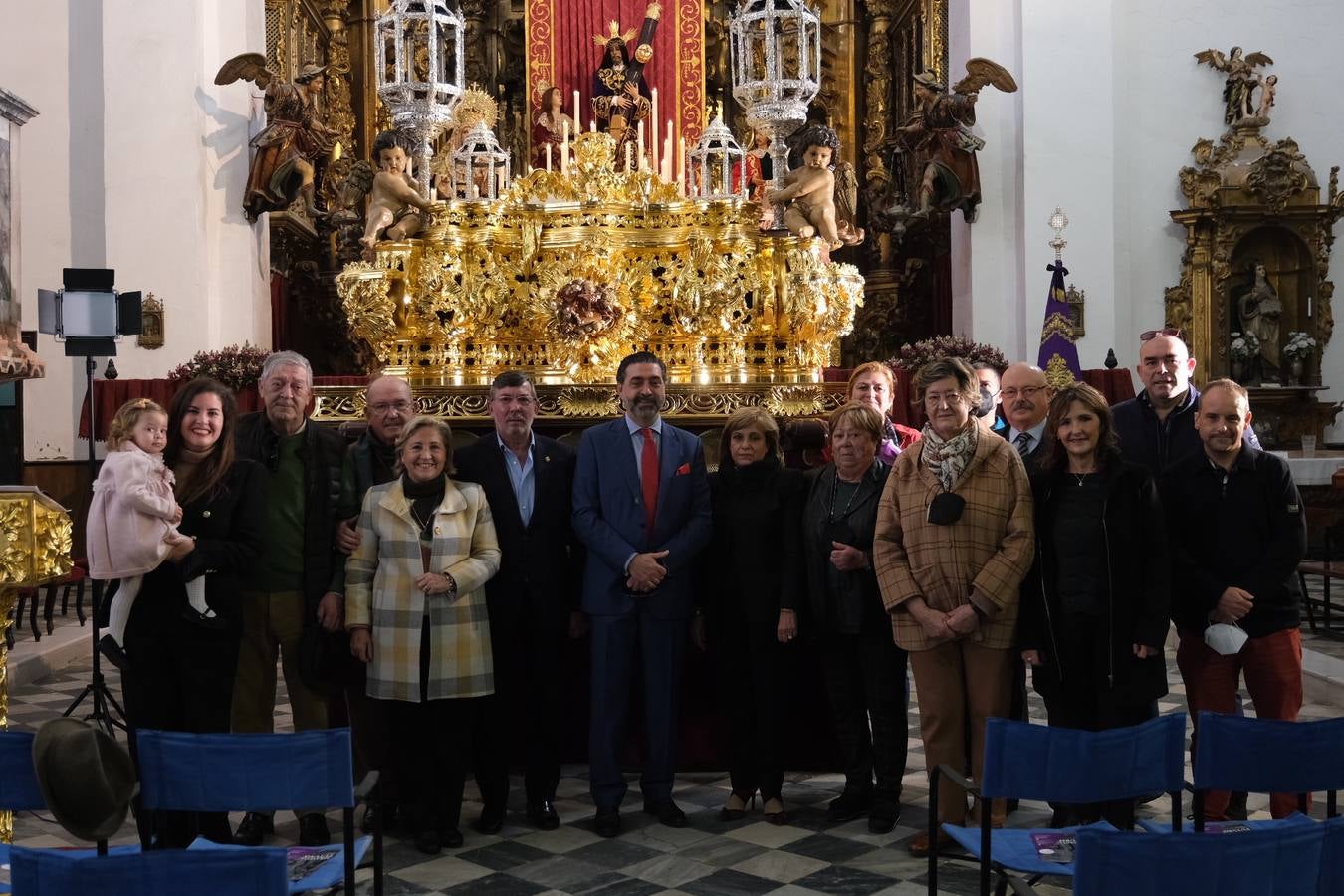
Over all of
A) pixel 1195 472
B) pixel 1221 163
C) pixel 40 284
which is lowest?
pixel 1195 472

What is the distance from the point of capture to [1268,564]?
4363 mm

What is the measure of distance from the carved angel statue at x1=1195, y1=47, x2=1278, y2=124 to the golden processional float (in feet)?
24.5

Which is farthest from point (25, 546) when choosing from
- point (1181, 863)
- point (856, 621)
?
point (1181, 863)

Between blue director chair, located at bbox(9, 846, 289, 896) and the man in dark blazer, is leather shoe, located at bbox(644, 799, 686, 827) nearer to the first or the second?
the man in dark blazer

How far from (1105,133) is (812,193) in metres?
6.57

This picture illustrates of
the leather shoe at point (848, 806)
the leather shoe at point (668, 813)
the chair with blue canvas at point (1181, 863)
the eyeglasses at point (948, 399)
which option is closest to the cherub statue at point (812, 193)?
the eyeglasses at point (948, 399)

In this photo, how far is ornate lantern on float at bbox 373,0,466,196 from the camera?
6719 mm

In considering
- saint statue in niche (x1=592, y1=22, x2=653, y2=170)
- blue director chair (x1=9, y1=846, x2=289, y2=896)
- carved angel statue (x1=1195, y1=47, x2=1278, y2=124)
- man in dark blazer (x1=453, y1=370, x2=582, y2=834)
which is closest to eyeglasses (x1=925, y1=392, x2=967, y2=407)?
man in dark blazer (x1=453, y1=370, x2=582, y2=834)

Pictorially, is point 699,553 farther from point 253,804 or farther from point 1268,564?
point 253,804

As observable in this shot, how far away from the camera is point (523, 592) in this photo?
478 cm

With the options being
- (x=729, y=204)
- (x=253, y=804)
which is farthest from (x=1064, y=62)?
(x=253, y=804)

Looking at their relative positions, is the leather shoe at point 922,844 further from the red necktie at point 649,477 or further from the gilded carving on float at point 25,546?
the gilded carving on float at point 25,546

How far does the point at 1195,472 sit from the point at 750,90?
312cm

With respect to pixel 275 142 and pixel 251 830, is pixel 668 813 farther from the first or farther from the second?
pixel 275 142
